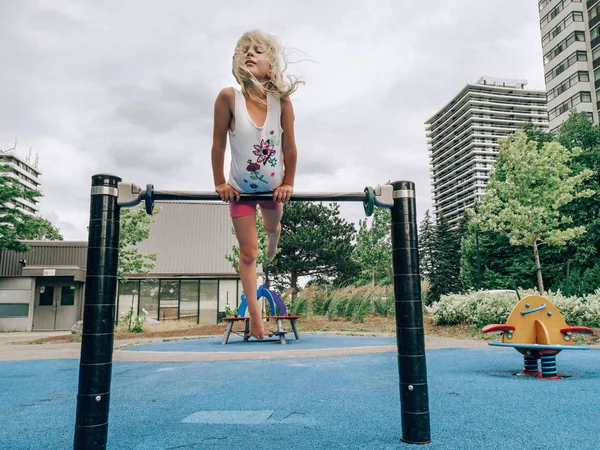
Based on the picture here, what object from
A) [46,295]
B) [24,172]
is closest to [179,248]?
[46,295]

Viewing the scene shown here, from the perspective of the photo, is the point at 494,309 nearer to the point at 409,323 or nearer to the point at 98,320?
the point at 409,323

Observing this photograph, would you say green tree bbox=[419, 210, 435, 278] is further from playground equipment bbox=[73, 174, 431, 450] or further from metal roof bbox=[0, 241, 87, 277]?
playground equipment bbox=[73, 174, 431, 450]

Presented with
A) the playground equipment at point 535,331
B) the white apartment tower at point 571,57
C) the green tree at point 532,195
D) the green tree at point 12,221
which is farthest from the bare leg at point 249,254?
the white apartment tower at point 571,57

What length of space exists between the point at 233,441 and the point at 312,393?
6.61 ft

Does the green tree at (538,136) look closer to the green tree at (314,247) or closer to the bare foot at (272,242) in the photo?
the green tree at (314,247)

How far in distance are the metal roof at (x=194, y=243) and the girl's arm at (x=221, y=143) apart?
71.3ft

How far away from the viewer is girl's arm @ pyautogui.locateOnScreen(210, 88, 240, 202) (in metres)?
2.92

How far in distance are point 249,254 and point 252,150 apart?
70cm

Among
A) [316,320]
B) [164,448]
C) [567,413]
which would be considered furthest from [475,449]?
[316,320]

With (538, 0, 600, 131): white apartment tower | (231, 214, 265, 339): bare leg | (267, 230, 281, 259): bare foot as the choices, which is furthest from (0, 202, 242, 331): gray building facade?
(538, 0, 600, 131): white apartment tower

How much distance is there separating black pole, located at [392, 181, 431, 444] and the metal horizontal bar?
327mm

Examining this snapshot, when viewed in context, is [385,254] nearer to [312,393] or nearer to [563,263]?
[563,263]

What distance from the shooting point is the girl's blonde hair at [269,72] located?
2998 millimetres

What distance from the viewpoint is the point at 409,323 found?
3.11 metres
